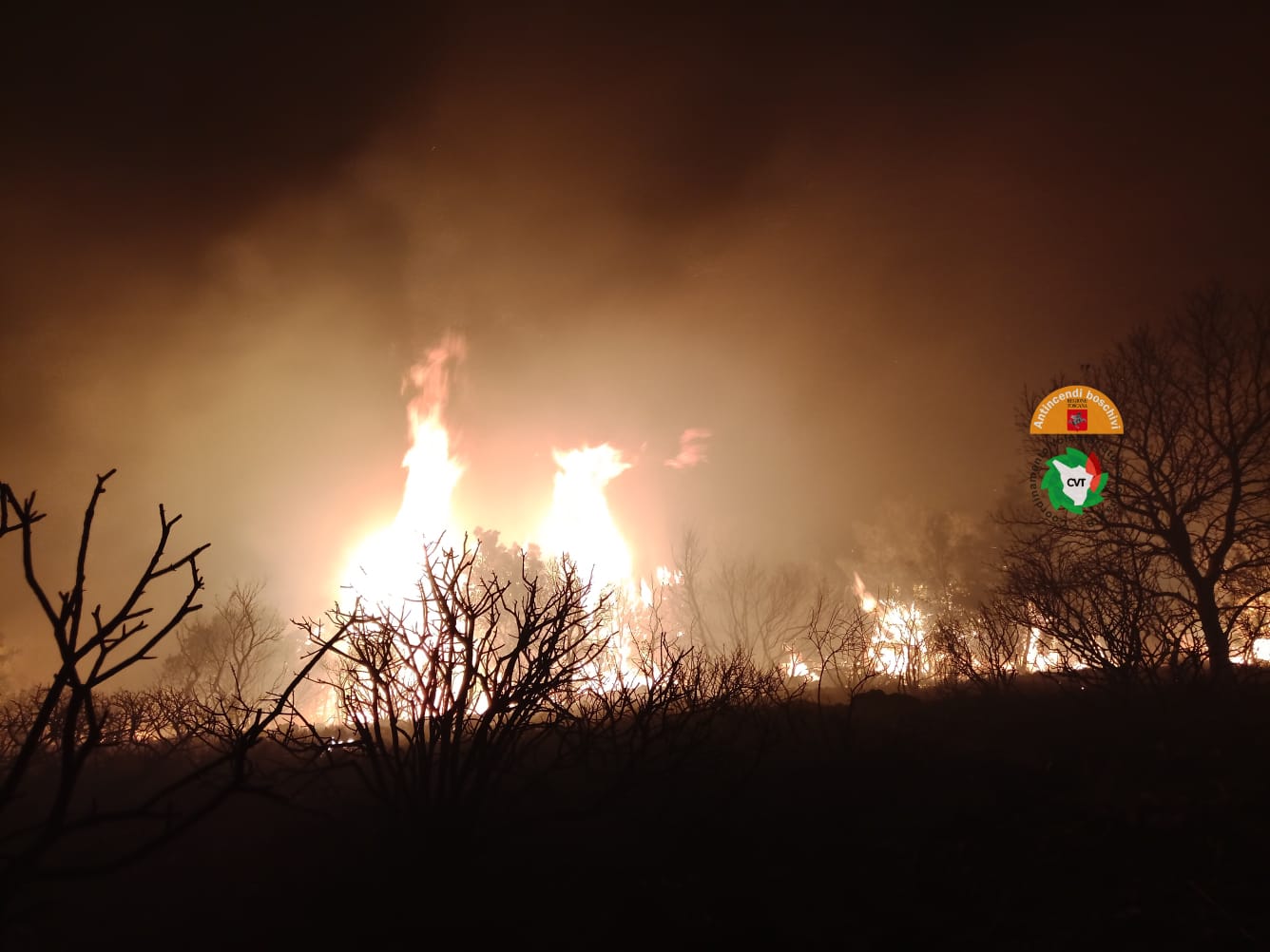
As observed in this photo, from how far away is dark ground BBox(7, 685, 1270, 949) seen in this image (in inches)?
205

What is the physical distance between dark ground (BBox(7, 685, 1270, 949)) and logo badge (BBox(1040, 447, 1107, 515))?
10.5 meters

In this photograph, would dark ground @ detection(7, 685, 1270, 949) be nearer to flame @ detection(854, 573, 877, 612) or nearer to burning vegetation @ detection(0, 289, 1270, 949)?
burning vegetation @ detection(0, 289, 1270, 949)

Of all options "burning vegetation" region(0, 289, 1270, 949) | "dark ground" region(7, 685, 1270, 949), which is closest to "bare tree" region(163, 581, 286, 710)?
"burning vegetation" region(0, 289, 1270, 949)

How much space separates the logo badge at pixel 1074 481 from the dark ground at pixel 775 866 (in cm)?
1047

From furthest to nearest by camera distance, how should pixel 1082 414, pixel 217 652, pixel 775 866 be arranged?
pixel 217 652, pixel 1082 414, pixel 775 866

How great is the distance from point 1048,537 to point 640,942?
17.4 meters

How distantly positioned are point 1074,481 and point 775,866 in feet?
57.0

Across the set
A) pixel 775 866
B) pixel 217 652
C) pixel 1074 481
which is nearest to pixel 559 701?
pixel 775 866

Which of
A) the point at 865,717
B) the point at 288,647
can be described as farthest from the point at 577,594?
the point at 288,647

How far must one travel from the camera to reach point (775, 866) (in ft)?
20.3

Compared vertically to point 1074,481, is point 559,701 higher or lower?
lower

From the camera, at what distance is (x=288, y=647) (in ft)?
186

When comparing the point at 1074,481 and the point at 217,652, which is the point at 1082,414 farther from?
the point at 217,652

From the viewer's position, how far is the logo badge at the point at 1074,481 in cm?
1802
